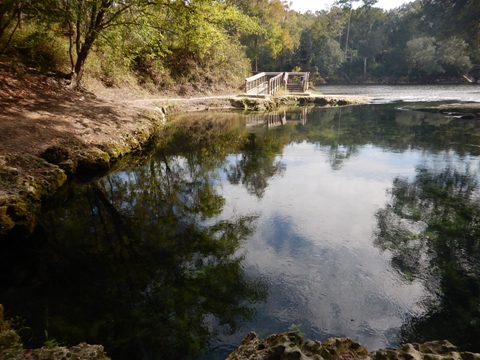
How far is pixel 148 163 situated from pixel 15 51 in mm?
10374

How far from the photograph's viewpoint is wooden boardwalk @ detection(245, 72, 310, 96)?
105 feet

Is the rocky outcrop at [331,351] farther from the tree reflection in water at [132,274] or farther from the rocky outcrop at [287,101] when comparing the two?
the rocky outcrop at [287,101]

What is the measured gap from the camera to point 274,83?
113ft

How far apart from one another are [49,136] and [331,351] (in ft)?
34.1

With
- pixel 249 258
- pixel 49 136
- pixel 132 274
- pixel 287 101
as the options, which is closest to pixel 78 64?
pixel 49 136

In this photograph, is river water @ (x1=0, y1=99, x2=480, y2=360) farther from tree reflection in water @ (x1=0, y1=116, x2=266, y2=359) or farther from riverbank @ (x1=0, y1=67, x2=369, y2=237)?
riverbank @ (x1=0, y1=67, x2=369, y2=237)

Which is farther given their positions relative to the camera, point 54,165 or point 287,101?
point 287,101

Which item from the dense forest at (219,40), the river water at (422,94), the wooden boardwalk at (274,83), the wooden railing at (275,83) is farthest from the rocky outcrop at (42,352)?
the river water at (422,94)

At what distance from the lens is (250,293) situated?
5.28m

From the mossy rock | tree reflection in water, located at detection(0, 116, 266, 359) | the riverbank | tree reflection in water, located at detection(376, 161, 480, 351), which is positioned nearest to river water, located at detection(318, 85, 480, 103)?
tree reflection in water, located at detection(376, 161, 480, 351)

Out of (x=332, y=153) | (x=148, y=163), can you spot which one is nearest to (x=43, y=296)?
(x=148, y=163)

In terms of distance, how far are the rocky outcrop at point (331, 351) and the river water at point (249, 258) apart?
3.61ft

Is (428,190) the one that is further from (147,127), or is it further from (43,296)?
(147,127)

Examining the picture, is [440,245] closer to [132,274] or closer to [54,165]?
[132,274]
